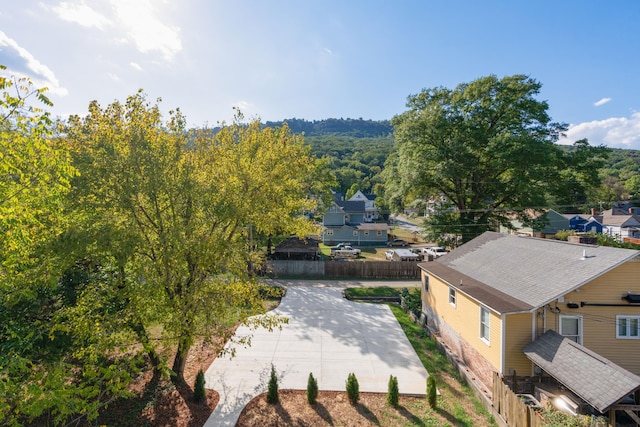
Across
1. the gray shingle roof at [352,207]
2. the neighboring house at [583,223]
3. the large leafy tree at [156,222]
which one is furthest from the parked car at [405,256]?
the neighboring house at [583,223]

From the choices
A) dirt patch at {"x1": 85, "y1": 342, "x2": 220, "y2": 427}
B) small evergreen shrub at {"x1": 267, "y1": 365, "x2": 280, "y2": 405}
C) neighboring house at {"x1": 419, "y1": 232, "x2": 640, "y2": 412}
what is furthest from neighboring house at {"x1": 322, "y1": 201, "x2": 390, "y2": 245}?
small evergreen shrub at {"x1": 267, "y1": 365, "x2": 280, "y2": 405}

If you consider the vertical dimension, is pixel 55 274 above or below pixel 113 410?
above

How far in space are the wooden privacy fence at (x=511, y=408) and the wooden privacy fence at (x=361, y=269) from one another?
16724mm

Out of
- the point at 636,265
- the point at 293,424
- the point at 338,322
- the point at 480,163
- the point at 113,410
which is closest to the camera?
the point at 293,424

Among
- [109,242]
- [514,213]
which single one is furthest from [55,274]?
[514,213]

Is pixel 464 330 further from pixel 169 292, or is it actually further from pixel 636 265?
pixel 169 292

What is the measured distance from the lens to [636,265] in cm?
1008

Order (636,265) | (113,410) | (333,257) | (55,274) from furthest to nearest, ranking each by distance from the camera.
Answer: (333,257), (636,265), (113,410), (55,274)

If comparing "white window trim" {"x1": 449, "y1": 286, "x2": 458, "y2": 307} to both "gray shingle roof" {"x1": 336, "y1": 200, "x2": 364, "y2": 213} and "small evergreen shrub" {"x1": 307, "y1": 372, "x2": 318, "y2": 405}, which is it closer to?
"small evergreen shrub" {"x1": 307, "y1": 372, "x2": 318, "y2": 405}

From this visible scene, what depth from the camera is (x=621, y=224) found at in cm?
4678

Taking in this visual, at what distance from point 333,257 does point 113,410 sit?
26278 mm

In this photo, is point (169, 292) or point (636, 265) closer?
point (169, 292)

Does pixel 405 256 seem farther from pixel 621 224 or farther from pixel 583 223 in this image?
pixel 583 223

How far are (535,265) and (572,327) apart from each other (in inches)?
94.2
